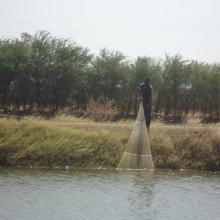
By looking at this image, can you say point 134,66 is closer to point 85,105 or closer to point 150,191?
point 85,105

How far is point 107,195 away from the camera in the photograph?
17031 mm

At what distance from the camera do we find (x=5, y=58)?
167 ft

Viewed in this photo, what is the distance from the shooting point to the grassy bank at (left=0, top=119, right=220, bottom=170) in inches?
855

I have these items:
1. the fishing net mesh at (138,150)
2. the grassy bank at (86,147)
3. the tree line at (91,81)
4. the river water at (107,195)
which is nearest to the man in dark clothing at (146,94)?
the fishing net mesh at (138,150)

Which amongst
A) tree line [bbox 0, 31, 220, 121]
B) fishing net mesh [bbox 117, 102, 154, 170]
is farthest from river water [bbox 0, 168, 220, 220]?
tree line [bbox 0, 31, 220, 121]

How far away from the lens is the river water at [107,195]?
1471cm

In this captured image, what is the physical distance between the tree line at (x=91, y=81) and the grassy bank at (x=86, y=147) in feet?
83.1

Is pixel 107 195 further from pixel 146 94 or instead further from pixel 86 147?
pixel 146 94

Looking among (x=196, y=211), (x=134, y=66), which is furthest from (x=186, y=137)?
(x=134, y=66)

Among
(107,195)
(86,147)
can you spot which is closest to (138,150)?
(86,147)

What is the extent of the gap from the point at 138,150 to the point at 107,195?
4668mm

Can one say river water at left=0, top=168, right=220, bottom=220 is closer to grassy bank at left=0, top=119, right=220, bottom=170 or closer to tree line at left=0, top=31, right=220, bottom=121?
grassy bank at left=0, top=119, right=220, bottom=170

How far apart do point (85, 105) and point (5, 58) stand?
27.8 feet

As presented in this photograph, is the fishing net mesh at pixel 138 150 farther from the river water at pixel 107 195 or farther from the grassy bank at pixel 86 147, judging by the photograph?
the grassy bank at pixel 86 147
